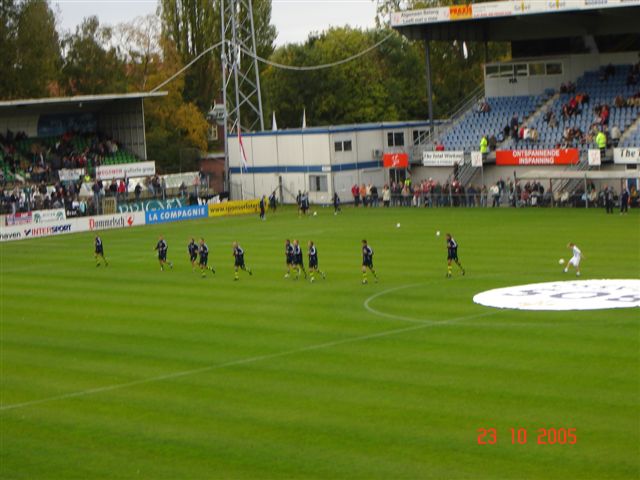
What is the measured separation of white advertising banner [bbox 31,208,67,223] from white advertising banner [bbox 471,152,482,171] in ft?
79.0

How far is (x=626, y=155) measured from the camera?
60312mm

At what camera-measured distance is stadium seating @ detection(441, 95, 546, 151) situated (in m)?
70.8

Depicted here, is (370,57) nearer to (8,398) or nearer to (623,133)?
(623,133)

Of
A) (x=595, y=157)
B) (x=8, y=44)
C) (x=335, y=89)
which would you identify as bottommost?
(x=595, y=157)

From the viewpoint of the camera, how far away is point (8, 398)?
25.5 meters

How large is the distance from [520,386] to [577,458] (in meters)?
4.69

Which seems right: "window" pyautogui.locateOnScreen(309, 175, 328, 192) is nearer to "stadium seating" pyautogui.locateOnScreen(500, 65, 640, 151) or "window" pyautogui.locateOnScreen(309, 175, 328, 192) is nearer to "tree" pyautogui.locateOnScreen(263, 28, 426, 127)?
"stadium seating" pyautogui.locateOnScreen(500, 65, 640, 151)

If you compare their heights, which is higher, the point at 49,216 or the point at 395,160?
the point at 395,160

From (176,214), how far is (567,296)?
40.6 m

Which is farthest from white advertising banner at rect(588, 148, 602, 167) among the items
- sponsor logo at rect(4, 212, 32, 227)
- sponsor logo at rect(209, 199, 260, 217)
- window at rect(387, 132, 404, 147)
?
sponsor logo at rect(4, 212, 32, 227)

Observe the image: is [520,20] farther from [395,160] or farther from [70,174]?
[70,174]

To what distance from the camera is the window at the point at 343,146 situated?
243 feet

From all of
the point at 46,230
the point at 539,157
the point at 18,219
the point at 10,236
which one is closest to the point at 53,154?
the point at 18,219
